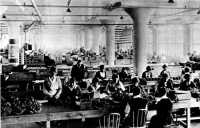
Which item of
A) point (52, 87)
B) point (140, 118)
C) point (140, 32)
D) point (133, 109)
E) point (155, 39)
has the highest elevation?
point (155, 39)

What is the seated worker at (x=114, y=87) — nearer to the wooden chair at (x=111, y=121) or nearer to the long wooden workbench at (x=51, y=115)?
the wooden chair at (x=111, y=121)

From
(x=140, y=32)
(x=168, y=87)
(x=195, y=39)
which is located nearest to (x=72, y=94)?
(x=168, y=87)

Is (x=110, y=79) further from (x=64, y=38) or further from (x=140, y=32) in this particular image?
(x=64, y=38)

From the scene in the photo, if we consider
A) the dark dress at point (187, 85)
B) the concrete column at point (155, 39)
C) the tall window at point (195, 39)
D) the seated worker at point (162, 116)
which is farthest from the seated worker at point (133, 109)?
the concrete column at point (155, 39)

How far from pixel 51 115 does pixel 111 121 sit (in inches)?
44.3

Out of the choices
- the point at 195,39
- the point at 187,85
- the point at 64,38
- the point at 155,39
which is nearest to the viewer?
the point at 187,85

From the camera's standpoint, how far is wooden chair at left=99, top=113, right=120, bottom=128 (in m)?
5.05

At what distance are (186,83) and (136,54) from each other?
4.65 meters

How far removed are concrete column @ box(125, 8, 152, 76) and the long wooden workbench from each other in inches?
259

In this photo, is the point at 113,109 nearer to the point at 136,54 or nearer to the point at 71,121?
the point at 71,121

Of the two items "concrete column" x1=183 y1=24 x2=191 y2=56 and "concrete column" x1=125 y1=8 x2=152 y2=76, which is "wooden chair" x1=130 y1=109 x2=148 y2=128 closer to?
"concrete column" x1=125 y1=8 x2=152 y2=76

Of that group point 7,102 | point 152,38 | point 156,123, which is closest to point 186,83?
point 156,123

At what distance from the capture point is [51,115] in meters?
5.01

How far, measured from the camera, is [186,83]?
7.18m
